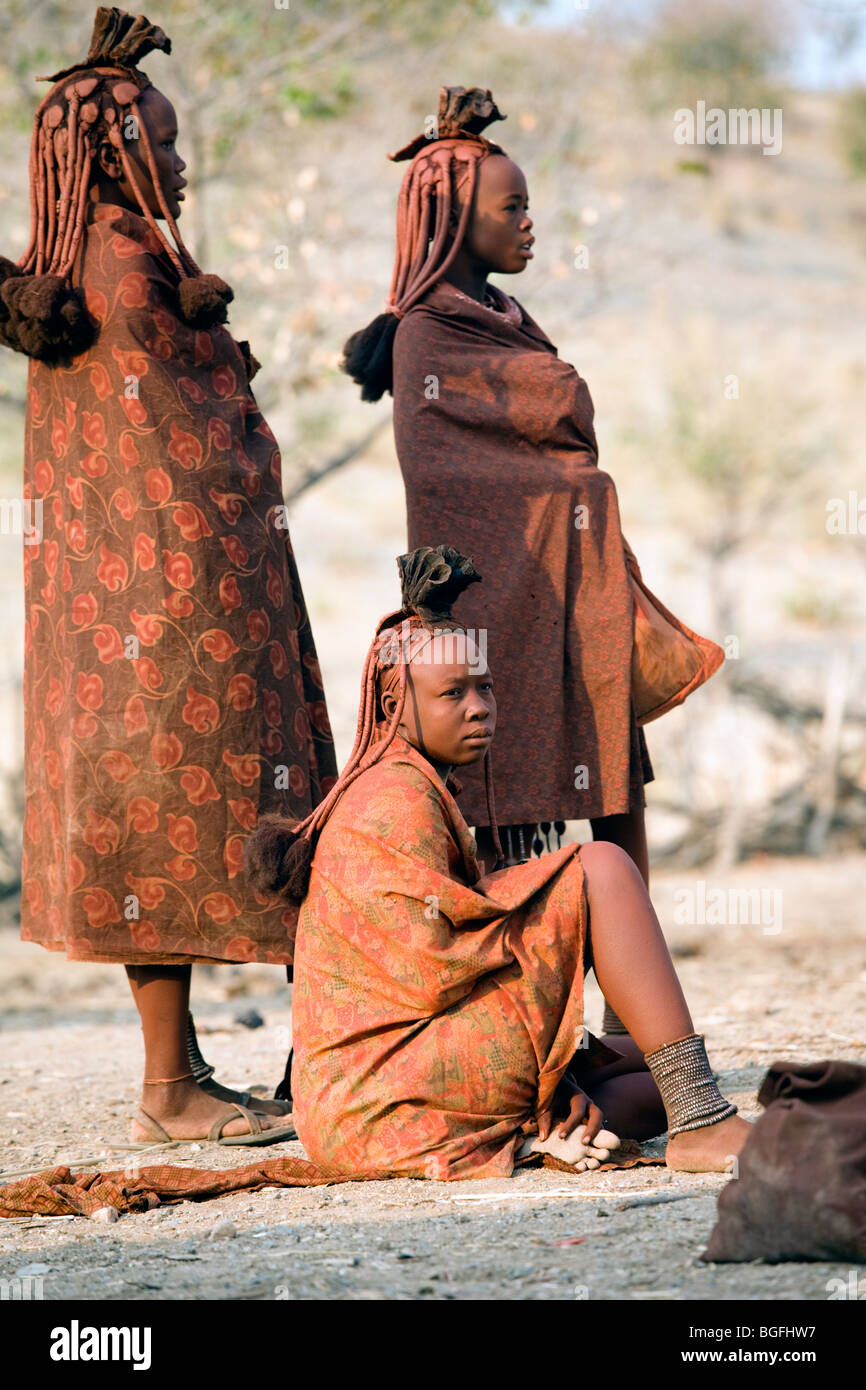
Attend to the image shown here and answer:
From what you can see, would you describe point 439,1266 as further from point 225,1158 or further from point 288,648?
point 288,648

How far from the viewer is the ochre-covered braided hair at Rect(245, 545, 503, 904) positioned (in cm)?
333

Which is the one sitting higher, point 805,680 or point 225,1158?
point 805,680

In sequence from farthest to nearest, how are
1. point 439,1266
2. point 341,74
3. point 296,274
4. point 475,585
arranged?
point 296,274 < point 341,74 < point 475,585 < point 439,1266

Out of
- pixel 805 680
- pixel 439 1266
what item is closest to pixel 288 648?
pixel 439 1266

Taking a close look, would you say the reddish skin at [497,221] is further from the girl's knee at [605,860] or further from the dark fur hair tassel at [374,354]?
the girl's knee at [605,860]

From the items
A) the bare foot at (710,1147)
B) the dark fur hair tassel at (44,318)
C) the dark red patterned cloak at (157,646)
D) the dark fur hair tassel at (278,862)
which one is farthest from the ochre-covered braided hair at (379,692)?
the dark fur hair tassel at (44,318)

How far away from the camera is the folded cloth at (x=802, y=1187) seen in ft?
8.04

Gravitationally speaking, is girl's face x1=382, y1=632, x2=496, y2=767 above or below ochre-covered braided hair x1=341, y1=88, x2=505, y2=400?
below

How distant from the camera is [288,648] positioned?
13.0 feet

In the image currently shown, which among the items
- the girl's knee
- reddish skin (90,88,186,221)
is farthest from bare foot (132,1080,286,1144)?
reddish skin (90,88,186,221)

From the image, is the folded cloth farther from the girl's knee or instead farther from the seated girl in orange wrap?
the girl's knee

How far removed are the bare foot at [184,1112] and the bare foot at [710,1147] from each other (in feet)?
3.77

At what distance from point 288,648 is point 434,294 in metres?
1.00

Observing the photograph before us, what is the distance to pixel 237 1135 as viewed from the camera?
384 centimetres
